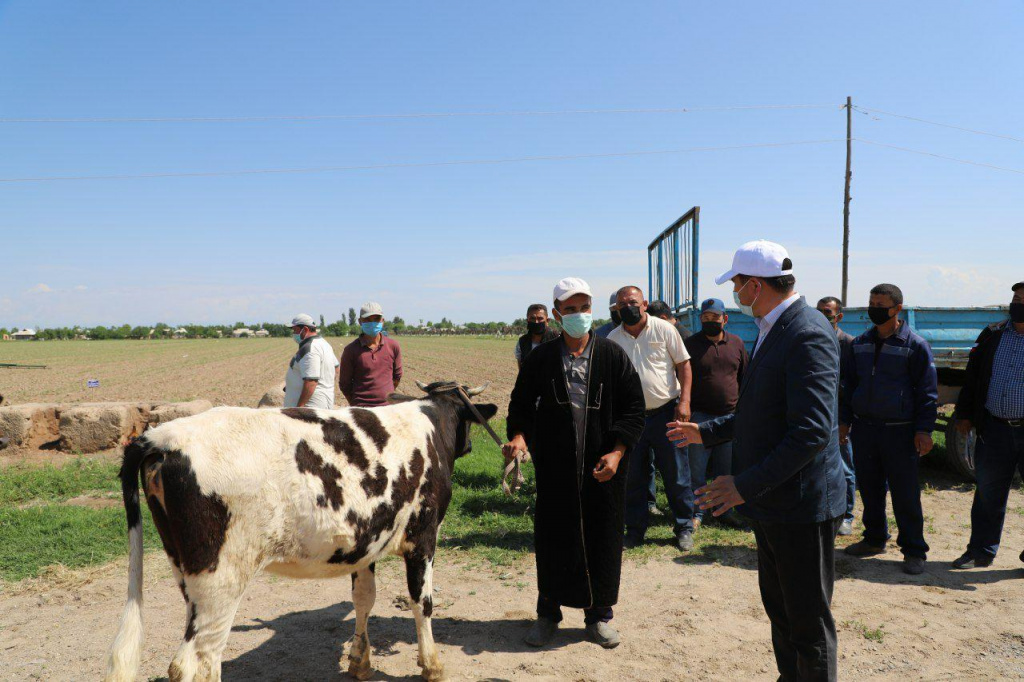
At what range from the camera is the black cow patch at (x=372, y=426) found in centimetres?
363

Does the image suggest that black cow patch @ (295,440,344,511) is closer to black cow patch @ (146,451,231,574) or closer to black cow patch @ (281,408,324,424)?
black cow patch @ (281,408,324,424)

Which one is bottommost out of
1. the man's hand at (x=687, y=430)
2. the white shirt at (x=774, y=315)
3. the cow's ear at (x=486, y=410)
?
the cow's ear at (x=486, y=410)

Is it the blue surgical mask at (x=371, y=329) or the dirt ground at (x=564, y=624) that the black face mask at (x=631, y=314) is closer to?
the dirt ground at (x=564, y=624)

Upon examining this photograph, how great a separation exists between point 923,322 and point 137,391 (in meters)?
26.5

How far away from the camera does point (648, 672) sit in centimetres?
372

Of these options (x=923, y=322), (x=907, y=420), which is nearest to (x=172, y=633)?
(x=907, y=420)

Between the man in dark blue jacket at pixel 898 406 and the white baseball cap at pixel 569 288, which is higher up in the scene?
the white baseball cap at pixel 569 288

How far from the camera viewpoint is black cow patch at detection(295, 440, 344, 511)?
323 cm

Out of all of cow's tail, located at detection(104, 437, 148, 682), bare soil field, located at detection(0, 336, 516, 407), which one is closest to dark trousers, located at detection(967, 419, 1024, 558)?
cow's tail, located at detection(104, 437, 148, 682)

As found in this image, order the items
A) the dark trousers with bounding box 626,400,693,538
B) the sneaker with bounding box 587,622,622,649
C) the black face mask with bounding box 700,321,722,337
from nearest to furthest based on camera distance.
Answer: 1. the sneaker with bounding box 587,622,622,649
2. the dark trousers with bounding box 626,400,693,538
3. the black face mask with bounding box 700,321,722,337

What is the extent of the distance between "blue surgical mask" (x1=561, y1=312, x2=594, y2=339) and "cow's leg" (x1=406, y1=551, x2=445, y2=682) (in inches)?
65.4

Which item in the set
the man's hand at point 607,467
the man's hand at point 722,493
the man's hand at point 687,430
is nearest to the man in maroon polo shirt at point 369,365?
the man's hand at point 607,467

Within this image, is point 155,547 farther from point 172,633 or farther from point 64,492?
point 64,492

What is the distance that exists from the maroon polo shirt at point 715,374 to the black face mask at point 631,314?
0.92 meters
